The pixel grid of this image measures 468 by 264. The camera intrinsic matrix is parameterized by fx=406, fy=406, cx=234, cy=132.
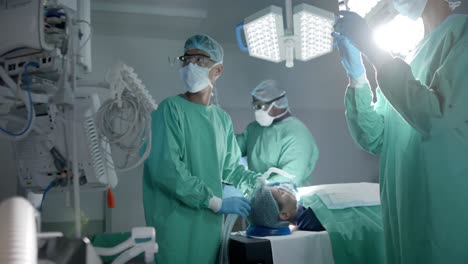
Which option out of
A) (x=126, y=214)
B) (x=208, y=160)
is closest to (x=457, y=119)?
(x=208, y=160)

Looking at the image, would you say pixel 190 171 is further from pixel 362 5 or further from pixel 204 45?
pixel 362 5

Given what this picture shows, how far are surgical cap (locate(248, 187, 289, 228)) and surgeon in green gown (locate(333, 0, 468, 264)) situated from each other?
2.15ft

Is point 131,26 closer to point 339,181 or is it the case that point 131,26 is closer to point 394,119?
point 339,181

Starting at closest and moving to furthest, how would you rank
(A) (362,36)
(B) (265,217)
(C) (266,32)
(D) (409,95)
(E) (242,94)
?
(D) (409,95), (A) (362,36), (B) (265,217), (C) (266,32), (E) (242,94)

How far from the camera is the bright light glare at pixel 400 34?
5.28ft

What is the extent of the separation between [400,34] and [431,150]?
1.96ft

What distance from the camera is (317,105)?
3.99 metres

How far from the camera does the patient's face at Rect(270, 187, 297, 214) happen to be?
221 cm

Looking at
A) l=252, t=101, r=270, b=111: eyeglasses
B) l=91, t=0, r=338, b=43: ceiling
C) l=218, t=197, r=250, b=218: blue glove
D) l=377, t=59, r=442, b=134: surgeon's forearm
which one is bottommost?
l=218, t=197, r=250, b=218: blue glove

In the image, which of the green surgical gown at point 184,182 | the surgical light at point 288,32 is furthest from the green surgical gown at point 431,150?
the surgical light at point 288,32

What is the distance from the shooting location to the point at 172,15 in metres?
3.60

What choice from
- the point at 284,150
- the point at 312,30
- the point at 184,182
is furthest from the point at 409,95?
the point at 284,150

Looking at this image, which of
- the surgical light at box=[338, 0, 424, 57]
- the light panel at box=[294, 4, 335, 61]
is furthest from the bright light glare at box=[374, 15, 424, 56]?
the light panel at box=[294, 4, 335, 61]

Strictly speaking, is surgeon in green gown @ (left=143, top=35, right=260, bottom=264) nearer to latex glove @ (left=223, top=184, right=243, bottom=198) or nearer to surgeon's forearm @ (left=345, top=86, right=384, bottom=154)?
latex glove @ (left=223, top=184, right=243, bottom=198)
